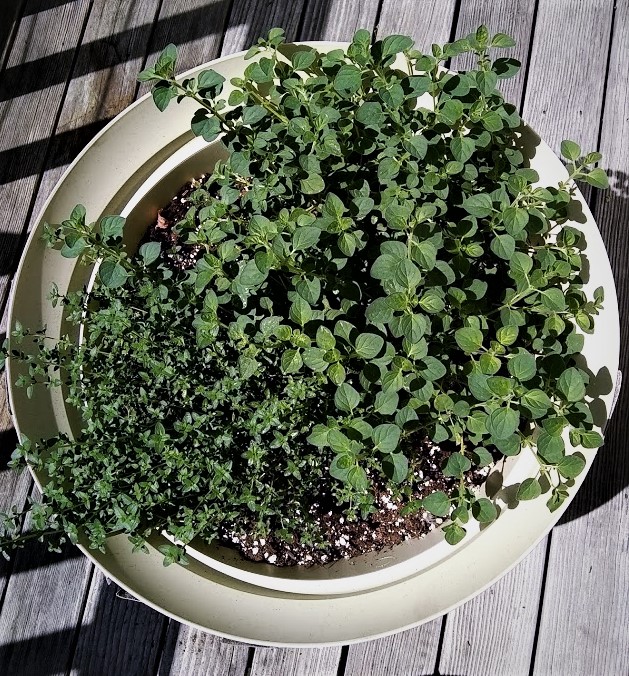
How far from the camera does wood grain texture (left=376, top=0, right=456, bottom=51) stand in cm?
180

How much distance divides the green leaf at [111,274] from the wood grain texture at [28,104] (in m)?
0.84

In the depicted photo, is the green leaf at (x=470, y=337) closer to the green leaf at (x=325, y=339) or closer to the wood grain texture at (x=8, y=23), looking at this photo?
the green leaf at (x=325, y=339)

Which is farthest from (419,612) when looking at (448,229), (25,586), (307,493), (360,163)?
(25,586)

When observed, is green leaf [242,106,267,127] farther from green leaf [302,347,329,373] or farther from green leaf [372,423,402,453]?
green leaf [372,423,402,453]

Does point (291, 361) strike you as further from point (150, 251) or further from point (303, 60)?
point (303, 60)

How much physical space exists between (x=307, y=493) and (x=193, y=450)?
28 cm

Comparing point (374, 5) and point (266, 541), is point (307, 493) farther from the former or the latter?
point (374, 5)

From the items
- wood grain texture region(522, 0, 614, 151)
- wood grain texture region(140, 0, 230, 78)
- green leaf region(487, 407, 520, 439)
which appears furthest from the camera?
wood grain texture region(140, 0, 230, 78)

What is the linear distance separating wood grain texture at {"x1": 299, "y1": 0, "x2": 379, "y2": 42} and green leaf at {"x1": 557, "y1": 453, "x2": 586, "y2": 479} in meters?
1.27

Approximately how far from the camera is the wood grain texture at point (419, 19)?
70.9 inches

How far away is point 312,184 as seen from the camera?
110cm

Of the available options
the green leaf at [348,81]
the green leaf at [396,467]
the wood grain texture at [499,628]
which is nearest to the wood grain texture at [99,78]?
the green leaf at [348,81]

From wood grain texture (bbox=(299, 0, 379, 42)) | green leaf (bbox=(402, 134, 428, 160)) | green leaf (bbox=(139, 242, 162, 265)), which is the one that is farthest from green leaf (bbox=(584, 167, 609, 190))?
wood grain texture (bbox=(299, 0, 379, 42))

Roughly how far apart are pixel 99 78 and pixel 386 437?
4.56 ft
